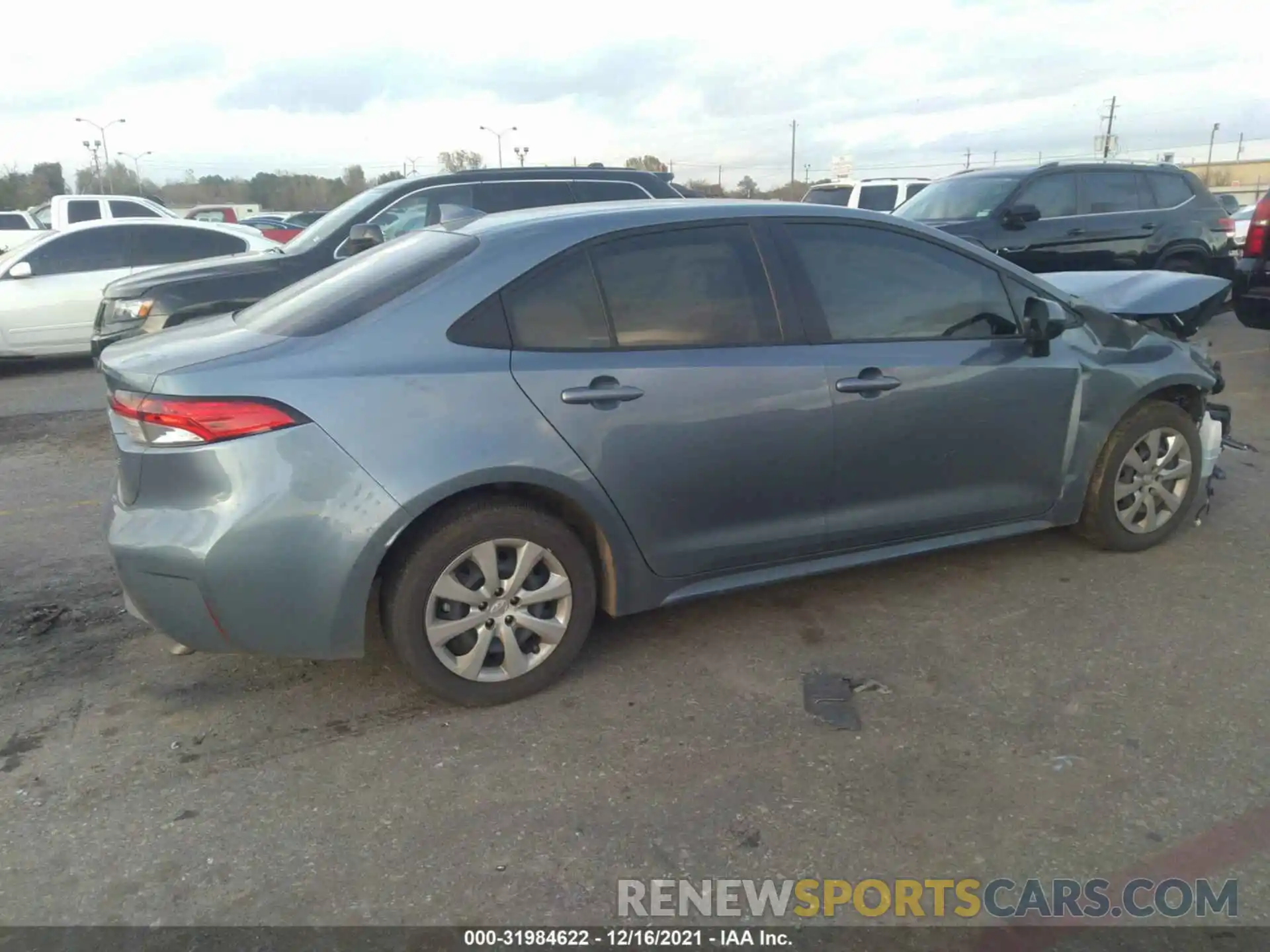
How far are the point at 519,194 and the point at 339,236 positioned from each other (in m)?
1.71

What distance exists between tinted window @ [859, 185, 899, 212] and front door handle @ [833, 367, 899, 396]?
45.4ft

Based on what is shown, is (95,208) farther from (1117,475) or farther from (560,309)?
(1117,475)

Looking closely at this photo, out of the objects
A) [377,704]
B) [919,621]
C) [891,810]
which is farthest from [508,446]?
[919,621]

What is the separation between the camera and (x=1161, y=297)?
16.1 ft

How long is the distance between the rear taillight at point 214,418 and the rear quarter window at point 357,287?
0.34m

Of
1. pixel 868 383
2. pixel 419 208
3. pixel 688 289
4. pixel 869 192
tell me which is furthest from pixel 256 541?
pixel 869 192

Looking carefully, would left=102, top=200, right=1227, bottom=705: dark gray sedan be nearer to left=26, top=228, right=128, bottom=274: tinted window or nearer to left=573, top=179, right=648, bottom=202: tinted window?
left=573, top=179, right=648, bottom=202: tinted window

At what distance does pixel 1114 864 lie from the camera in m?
2.57

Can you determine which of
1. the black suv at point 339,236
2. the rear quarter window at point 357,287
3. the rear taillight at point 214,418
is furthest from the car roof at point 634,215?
the black suv at point 339,236

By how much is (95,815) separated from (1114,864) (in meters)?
2.82

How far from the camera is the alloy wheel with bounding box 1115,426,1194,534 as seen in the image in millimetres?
4480

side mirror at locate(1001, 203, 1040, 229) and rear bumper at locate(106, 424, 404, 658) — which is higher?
side mirror at locate(1001, 203, 1040, 229)

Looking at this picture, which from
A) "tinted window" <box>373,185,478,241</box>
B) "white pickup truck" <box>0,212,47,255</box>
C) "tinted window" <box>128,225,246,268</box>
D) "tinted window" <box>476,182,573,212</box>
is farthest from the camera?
"white pickup truck" <box>0,212,47,255</box>

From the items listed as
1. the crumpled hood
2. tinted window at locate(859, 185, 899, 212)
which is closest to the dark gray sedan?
the crumpled hood
